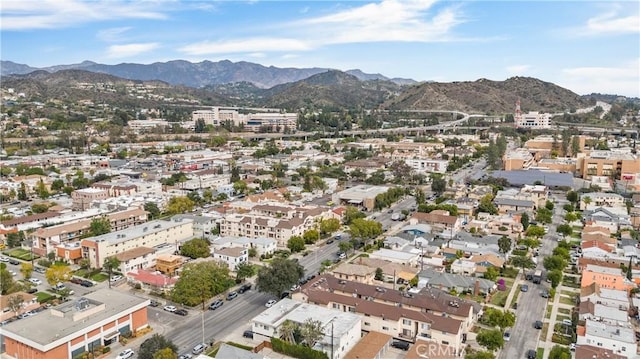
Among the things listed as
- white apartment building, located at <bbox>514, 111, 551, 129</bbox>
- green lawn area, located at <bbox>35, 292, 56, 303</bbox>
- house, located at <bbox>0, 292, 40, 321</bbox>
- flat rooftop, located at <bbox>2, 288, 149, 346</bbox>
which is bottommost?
green lawn area, located at <bbox>35, 292, 56, 303</bbox>

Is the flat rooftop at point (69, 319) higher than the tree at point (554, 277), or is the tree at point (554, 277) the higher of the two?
the flat rooftop at point (69, 319)

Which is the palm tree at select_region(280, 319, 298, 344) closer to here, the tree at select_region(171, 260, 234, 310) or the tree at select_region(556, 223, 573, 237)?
the tree at select_region(171, 260, 234, 310)

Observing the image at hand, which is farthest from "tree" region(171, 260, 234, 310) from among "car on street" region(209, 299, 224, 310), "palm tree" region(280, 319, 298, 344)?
"palm tree" region(280, 319, 298, 344)

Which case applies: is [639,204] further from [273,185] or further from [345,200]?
[273,185]

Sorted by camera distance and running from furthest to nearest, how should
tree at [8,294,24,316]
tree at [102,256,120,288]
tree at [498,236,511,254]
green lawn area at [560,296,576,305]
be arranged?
tree at [498,236,511,254]
tree at [102,256,120,288]
green lawn area at [560,296,576,305]
tree at [8,294,24,316]

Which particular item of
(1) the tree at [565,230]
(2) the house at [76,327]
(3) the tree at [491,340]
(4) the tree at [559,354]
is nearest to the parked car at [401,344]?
(3) the tree at [491,340]

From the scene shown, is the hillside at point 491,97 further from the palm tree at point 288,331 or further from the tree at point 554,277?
the palm tree at point 288,331
